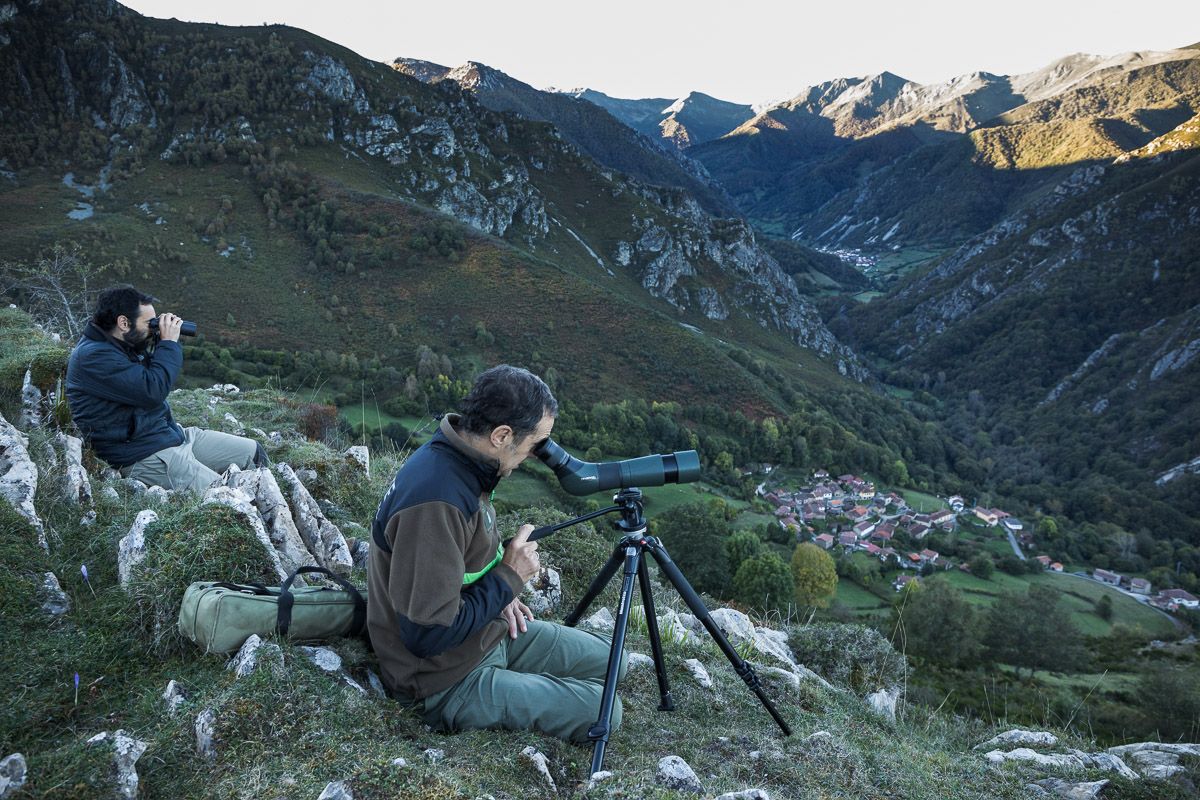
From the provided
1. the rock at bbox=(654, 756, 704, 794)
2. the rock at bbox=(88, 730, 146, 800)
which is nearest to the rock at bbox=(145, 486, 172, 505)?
the rock at bbox=(88, 730, 146, 800)

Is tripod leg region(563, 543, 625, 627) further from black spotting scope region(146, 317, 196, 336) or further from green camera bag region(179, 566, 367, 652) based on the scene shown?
black spotting scope region(146, 317, 196, 336)

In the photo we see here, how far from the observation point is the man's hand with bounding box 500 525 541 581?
2.69 metres

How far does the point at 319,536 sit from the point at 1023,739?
5431mm

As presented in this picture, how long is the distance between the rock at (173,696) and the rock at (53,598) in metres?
0.88

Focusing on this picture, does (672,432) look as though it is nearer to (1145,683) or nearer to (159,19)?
(1145,683)

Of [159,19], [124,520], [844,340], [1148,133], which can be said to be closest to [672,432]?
[124,520]

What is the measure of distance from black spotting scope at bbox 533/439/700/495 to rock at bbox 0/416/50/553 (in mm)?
2817

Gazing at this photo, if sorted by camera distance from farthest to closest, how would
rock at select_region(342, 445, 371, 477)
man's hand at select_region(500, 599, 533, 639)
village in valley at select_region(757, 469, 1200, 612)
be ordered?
village in valley at select_region(757, 469, 1200, 612) < rock at select_region(342, 445, 371, 477) < man's hand at select_region(500, 599, 533, 639)

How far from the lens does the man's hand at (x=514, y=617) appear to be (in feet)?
9.20

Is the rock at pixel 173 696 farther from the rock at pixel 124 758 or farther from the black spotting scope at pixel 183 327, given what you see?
the black spotting scope at pixel 183 327

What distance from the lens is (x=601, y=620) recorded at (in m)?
4.76

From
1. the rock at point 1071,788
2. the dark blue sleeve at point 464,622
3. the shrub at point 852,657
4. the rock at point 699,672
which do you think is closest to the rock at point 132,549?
the dark blue sleeve at point 464,622

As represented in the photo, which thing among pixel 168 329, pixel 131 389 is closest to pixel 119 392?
pixel 131 389

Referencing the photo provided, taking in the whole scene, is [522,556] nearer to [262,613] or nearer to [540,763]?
[540,763]
